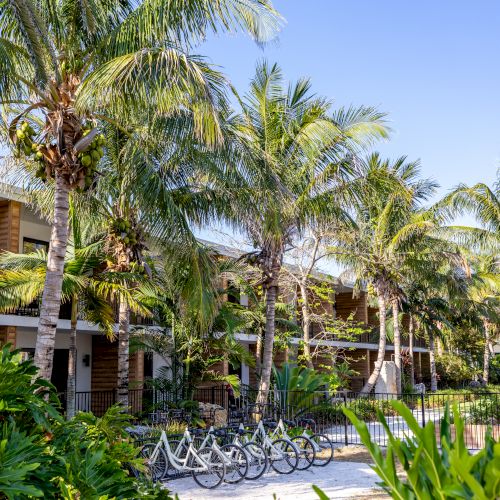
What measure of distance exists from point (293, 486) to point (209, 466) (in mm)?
1442

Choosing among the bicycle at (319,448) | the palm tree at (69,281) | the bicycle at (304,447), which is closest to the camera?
the bicycle at (304,447)

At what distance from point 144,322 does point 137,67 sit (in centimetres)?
1443

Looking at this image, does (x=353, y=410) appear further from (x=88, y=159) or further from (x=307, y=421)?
(x=88, y=159)

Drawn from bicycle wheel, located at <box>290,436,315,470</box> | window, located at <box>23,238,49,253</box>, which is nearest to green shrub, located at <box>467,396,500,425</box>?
bicycle wheel, located at <box>290,436,315,470</box>

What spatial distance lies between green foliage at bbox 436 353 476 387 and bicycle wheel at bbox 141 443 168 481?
31.6 metres

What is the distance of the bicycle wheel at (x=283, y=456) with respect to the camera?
12.2 m

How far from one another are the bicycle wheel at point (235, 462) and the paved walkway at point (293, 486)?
0.53 ft

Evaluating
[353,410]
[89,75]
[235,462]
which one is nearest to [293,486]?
[235,462]

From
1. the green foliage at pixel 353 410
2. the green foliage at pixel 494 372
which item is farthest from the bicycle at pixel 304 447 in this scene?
the green foliage at pixel 494 372

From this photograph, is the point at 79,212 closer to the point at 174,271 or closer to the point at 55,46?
the point at 174,271

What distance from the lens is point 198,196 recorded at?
14.0 meters

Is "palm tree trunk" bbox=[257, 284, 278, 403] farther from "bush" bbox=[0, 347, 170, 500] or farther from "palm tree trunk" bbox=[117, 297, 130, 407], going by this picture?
"bush" bbox=[0, 347, 170, 500]

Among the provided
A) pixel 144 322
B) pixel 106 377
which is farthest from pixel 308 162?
pixel 106 377

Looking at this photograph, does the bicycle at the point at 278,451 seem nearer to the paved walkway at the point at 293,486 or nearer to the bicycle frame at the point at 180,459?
the paved walkway at the point at 293,486
